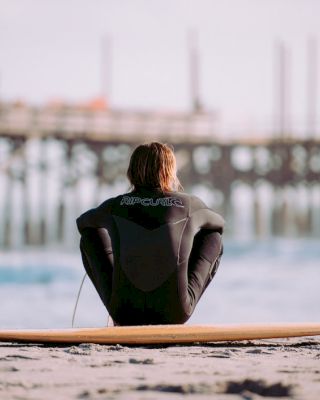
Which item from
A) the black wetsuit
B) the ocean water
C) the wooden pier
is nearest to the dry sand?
the black wetsuit

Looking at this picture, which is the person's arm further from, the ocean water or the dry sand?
the ocean water

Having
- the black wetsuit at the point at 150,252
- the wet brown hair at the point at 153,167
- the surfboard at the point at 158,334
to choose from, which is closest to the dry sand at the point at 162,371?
the surfboard at the point at 158,334

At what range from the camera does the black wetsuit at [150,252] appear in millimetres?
4715

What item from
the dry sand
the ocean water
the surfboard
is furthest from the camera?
the ocean water

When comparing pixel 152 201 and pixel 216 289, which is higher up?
pixel 216 289

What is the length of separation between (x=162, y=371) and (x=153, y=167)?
A: 1.21 metres

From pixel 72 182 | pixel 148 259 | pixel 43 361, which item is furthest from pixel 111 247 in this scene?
pixel 72 182

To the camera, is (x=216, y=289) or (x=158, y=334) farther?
(x=216, y=289)

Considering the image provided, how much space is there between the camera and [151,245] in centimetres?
474

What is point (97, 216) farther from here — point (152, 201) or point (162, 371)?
point (162, 371)

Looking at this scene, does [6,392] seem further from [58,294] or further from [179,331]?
[58,294]

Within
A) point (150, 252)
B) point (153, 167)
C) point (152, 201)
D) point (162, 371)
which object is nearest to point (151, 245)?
point (150, 252)

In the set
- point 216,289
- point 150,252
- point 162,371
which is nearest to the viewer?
point 162,371

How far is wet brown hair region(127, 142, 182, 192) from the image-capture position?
474cm
